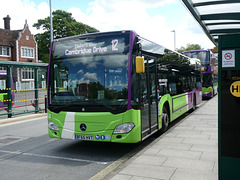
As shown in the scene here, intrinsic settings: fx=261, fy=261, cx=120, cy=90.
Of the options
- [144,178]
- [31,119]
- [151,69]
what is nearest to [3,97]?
[31,119]

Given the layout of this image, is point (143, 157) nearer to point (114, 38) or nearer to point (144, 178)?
point (144, 178)

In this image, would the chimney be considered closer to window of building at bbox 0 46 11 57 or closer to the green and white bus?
window of building at bbox 0 46 11 57

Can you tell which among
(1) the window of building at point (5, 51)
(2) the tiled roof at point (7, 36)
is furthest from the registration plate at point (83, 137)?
(2) the tiled roof at point (7, 36)

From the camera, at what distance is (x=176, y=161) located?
520 cm

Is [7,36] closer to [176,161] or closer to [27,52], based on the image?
[27,52]

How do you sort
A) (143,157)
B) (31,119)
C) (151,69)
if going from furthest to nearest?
(31,119) < (151,69) < (143,157)

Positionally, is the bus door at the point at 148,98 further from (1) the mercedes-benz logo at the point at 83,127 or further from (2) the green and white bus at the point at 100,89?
(1) the mercedes-benz logo at the point at 83,127

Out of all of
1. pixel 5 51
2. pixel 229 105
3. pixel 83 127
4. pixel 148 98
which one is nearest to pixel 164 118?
pixel 148 98

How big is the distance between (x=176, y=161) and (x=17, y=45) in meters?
48.1

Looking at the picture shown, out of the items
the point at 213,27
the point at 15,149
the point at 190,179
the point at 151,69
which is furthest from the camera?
the point at 213,27

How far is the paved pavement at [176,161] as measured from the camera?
4441 millimetres

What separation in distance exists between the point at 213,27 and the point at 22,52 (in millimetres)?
45560

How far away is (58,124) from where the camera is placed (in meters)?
6.23

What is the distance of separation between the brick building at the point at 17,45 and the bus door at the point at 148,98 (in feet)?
144
